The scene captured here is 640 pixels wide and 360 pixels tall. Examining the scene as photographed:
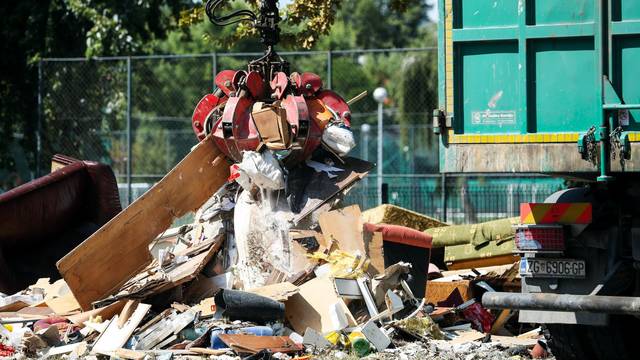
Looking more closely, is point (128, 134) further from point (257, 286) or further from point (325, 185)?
point (257, 286)

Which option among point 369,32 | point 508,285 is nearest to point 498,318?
point 508,285

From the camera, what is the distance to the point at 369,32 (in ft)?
235

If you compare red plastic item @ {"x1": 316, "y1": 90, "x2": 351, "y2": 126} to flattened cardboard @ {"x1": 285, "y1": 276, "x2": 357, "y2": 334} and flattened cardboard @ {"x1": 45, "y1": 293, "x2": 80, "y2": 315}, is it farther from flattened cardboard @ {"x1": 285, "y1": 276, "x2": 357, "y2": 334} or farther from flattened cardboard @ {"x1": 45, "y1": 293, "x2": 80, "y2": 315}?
flattened cardboard @ {"x1": 45, "y1": 293, "x2": 80, "y2": 315}

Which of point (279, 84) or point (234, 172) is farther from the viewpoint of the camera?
point (279, 84)

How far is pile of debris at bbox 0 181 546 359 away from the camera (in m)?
8.72

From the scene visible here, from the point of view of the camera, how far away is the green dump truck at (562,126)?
6367 mm

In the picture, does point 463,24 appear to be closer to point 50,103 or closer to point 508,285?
point 508,285

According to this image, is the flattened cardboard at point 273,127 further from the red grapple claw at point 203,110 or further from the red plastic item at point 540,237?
the red plastic item at point 540,237

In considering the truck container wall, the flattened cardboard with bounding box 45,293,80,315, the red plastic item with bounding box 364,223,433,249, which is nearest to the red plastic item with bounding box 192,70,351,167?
the red plastic item with bounding box 364,223,433,249

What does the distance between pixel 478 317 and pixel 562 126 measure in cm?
370

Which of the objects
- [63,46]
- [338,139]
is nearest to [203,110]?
[338,139]

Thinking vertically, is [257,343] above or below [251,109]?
below

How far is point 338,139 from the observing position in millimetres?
10094

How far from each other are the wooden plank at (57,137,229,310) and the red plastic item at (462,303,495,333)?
8.68ft
